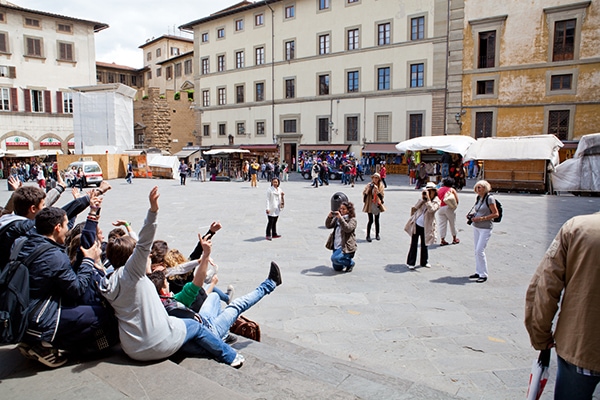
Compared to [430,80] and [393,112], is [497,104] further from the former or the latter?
[393,112]

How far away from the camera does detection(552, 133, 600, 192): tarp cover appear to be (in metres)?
18.2

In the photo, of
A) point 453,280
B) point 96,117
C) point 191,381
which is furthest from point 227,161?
point 191,381

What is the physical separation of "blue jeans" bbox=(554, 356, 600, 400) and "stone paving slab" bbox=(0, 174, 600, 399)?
1267 millimetres

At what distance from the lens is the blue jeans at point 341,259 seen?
734 centimetres

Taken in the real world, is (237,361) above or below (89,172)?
below

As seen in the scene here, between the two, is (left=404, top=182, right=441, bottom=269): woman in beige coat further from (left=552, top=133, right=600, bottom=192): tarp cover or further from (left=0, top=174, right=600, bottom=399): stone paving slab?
(left=552, top=133, right=600, bottom=192): tarp cover

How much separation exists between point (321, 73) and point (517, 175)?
19.2m

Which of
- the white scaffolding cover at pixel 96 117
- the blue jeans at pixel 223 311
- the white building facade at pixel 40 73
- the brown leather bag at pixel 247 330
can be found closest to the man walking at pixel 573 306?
the blue jeans at pixel 223 311

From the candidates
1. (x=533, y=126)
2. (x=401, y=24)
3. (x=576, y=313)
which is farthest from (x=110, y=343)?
(x=401, y=24)

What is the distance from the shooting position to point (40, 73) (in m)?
41.3

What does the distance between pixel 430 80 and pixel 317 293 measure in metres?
27.0

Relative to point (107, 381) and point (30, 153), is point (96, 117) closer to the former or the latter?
point (30, 153)

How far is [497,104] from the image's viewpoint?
93.7 ft

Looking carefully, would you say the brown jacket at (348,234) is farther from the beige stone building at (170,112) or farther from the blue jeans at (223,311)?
the beige stone building at (170,112)
